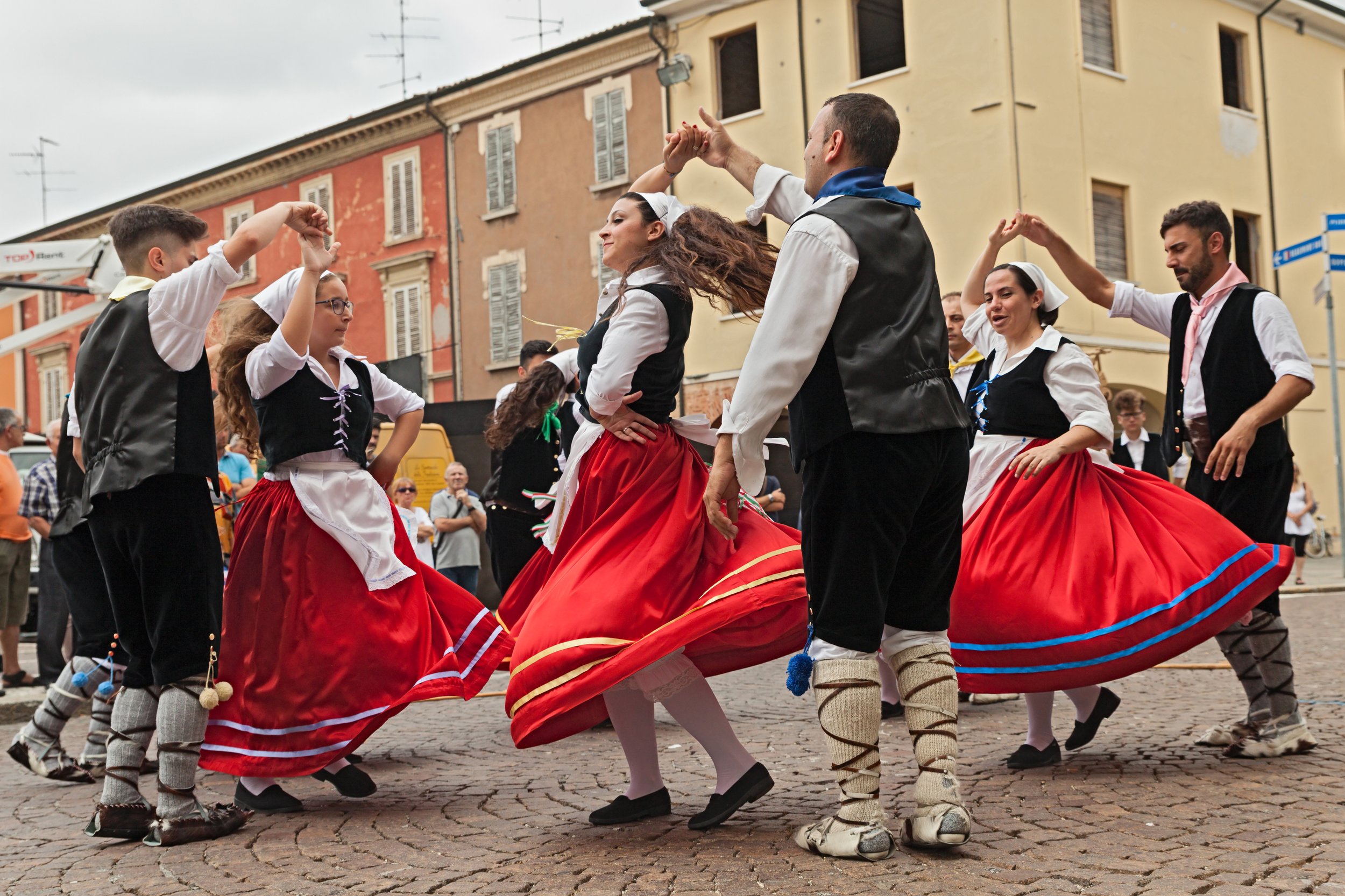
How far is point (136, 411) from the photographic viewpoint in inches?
171

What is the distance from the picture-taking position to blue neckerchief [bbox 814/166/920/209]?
149 inches

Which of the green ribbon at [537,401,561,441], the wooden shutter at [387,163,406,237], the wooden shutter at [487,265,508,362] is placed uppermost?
the wooden shutter at [387,163,406,237]

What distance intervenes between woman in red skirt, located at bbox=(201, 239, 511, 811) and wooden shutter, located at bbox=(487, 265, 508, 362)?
22119 millimetres

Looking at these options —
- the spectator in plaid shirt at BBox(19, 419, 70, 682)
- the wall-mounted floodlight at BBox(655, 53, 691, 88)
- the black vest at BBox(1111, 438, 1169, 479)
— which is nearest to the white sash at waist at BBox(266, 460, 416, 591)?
the spectator in plaid shirt at BBox(19, 419, 70, 682)

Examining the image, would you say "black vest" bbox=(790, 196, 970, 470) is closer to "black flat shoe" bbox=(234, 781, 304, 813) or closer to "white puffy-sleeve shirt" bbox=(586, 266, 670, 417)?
"white puffy-sleeve shirt" bbox=(586, 266, 670, 417)

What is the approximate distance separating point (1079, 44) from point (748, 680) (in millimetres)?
16137

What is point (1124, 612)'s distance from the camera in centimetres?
453

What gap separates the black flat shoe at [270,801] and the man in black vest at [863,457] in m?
2.01

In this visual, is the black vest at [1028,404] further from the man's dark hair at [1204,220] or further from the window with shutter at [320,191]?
the window with shutter at [320,191]

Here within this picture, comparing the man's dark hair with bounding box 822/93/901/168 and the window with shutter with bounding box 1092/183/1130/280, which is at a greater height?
the window with shutter with bounding box 1092/183/1130/280

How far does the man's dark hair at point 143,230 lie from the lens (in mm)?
4578

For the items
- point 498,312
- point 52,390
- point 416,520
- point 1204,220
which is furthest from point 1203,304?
point 52,390

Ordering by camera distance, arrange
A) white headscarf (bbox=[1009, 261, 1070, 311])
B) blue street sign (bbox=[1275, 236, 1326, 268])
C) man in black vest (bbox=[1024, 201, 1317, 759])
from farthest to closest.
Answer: blue street sign (bbox=[1275, 236, 1326, 268])
white headscarf (bbox=[1009, 261, 1070, 311])
man in black vest (bbox=[1024, 201, 1317, 759])

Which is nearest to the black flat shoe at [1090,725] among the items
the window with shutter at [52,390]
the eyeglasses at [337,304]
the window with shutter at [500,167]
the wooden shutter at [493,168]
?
the eyeglasses at [337,304]
